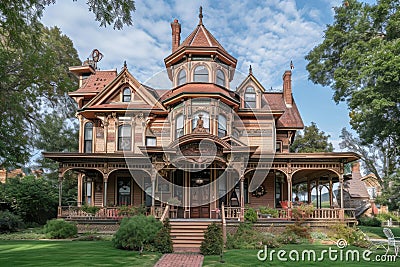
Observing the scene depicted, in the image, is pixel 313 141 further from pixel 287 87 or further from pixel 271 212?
pixel 271 212

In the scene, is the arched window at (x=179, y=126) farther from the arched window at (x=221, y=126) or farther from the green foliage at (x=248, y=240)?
the green foliage at (x=248, y=240)

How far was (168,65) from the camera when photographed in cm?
2470

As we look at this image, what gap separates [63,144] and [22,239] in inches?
822

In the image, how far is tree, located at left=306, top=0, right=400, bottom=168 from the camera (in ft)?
64.3

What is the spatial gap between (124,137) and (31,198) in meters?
6.91

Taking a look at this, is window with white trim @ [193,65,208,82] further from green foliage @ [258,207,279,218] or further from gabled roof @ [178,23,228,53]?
green foliage @ [258,207,279,218]

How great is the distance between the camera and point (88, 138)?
80.5 feet

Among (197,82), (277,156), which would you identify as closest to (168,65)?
(197,82)

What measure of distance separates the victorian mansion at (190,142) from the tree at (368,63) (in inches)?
142

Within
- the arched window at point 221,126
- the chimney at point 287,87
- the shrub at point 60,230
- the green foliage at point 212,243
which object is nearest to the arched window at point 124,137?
the arched window at point 221,126

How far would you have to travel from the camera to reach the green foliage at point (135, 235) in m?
13.5

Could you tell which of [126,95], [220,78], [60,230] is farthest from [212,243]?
[126,95]

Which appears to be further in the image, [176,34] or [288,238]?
[176,34]

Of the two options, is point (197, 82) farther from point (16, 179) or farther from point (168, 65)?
point (16, 179)
